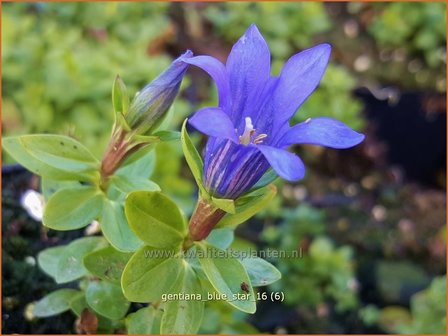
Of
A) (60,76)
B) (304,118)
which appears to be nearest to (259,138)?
(60,76)

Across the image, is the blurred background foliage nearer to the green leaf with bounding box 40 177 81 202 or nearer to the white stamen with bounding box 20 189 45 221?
the white stamen with bounding box 20 189 45 221

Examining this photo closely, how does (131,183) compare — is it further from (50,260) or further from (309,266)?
(309,266)

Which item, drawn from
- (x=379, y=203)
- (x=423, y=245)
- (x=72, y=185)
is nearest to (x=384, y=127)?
(x=379, y=203)

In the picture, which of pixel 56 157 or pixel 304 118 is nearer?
pixel 56 157

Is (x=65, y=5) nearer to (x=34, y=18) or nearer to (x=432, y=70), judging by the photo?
(x=34, y=18)

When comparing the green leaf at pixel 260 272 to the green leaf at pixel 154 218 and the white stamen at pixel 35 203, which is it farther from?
the white stamen at pixel 35 203

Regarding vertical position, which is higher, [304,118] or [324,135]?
[324,135]

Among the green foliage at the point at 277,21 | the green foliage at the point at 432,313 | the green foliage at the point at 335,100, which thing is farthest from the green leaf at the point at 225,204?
the green foliage at the point at 277,21

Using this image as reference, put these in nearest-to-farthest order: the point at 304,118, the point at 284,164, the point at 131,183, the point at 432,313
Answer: the point at 284,164
the point at 131,183
the point at 432,313
the point at 304,118
